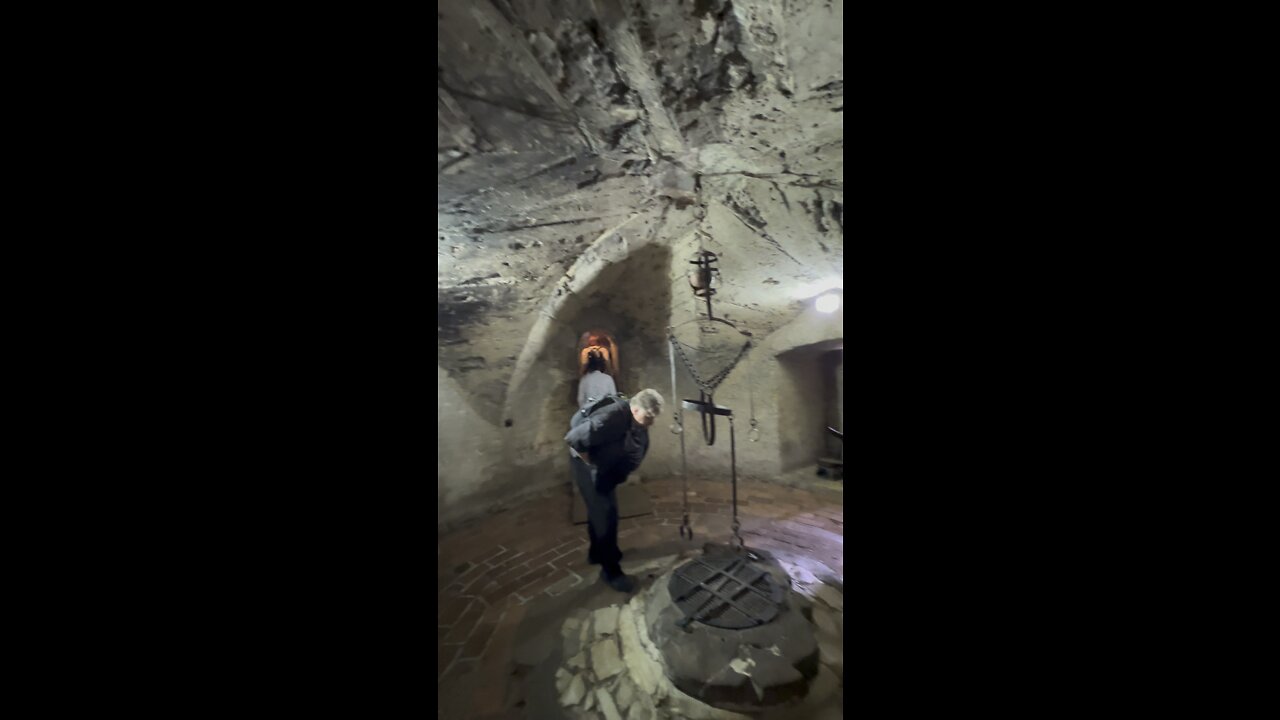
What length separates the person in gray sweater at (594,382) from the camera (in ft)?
16.5

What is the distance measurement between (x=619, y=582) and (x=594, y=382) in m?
2.47

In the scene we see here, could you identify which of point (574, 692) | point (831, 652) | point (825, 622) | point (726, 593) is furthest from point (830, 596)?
point (574, 692)

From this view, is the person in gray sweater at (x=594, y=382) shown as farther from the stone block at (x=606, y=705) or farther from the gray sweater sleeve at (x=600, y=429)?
the stone block at (x=606, y=705)

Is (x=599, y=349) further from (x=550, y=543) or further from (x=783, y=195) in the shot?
(x=783, y=195)

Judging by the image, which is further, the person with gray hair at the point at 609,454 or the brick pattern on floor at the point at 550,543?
the person with gray hair at the point at 609,454

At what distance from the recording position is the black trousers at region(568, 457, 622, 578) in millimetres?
3229

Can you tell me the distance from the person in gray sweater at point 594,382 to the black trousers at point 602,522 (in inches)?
64.5

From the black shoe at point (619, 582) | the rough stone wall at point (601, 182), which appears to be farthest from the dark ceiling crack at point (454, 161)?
the black shoe at point (619, 582)

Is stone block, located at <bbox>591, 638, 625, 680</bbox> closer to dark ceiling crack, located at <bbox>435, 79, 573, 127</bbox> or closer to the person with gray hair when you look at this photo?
the person with gray hair
